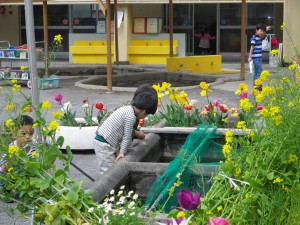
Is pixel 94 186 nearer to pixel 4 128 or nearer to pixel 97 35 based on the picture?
pixel 4 128

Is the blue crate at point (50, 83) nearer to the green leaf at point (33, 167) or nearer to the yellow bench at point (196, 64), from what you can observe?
the yellow bench at point (196, 64)

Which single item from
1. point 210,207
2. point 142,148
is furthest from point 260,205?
point 142,148

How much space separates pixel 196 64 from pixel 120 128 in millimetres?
14798

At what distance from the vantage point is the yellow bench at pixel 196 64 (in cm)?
2050

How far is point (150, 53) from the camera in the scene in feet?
85.3

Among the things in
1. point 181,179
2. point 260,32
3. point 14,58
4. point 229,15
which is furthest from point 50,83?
point 181,179

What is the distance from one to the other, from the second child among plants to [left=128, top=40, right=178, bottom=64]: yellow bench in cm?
1921

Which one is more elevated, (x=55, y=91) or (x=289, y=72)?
(x=289, y=72)

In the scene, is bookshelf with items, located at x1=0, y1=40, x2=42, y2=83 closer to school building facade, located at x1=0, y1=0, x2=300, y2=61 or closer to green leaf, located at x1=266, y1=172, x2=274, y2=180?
school building facade, located at x1=0, y1=0, x2=300, y2=61

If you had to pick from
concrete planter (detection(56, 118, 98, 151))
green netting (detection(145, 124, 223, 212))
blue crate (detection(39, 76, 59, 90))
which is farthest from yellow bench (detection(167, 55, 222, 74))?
green netting (detection(145, 124, 223, 212))

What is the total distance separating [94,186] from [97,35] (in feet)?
74.6

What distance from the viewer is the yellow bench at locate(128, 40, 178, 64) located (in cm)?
2592

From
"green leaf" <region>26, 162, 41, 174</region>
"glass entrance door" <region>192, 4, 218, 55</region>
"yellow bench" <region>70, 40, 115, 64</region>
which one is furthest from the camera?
"glass entrance door" <region>192, 4, 218, 55</region>

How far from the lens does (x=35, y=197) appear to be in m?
4.14
